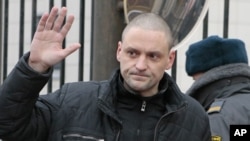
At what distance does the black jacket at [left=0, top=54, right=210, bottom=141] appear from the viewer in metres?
2.39

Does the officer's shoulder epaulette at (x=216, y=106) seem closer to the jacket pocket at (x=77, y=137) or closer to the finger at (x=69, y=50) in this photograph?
the jacket pocket at (x=77, y=137)

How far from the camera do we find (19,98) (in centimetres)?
→ 239

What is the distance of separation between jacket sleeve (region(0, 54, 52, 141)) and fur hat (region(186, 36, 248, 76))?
3.45 ft

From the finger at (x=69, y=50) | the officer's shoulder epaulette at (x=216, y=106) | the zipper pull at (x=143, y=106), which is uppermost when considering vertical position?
the finger at (x=69, y=50)

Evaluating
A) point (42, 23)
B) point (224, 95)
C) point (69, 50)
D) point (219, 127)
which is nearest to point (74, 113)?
point (69, 50)

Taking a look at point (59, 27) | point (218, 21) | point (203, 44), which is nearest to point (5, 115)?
point (59, 27)

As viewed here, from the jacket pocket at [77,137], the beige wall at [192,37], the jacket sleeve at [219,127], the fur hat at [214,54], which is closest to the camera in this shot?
the jacket pocket at [77,137]

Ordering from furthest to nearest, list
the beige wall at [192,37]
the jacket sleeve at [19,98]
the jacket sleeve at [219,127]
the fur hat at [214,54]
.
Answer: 1. the beige wall at [192,37]
2. the fur hat at [214,54]
3. the jacket sleeve at [219,127]
4. the jacket sleeve at [19,98]

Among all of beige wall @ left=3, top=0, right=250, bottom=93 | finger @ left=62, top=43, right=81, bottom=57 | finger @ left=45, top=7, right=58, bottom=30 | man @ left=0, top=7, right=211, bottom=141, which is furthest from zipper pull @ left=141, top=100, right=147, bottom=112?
beige wall @ left=3, top=0, right=250, bottom=93

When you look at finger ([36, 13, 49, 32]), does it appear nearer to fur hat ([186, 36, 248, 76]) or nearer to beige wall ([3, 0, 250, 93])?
fur hat ([186, 36, 248, 76])

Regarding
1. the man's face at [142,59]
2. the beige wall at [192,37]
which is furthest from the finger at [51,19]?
the beige wall at [192,37]

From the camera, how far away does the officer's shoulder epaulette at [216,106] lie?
2.93 metres

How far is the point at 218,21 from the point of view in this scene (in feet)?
35.8

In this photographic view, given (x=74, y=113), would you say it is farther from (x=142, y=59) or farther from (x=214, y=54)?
(x=214, y=54)
